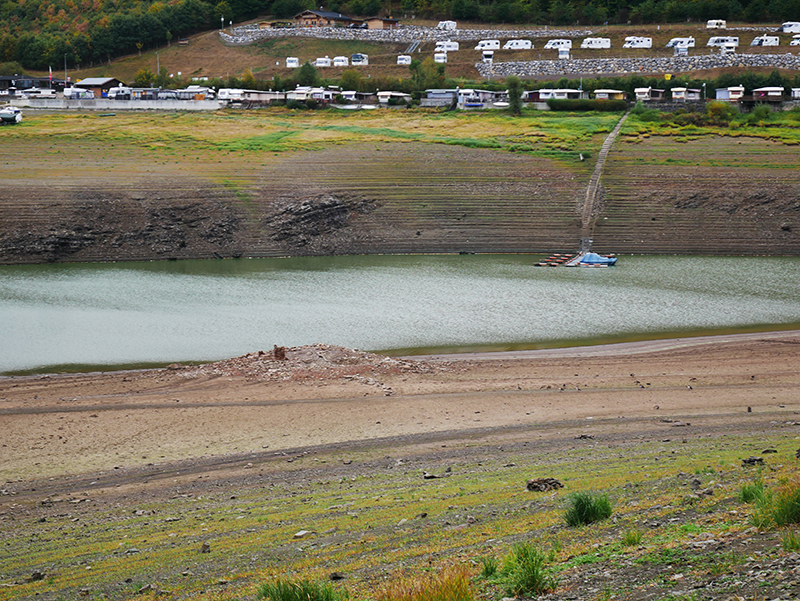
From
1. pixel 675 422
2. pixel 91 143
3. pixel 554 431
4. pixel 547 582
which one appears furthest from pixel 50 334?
pixel 91 143

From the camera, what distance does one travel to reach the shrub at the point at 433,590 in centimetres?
813

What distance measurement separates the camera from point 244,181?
2571 inches

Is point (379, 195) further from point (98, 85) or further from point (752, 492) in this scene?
point (98, 85)

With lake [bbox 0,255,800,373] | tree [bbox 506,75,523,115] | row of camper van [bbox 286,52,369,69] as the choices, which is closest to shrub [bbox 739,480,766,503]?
lake [bbox 0,255,800,373]

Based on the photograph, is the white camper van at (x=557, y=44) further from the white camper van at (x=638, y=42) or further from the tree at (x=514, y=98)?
the tree at (x=514, y=98)

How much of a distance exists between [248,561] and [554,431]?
10112 mm

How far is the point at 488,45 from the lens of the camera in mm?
125312

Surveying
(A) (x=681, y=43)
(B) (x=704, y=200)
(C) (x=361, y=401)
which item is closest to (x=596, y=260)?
(B) (x=704, y=200)

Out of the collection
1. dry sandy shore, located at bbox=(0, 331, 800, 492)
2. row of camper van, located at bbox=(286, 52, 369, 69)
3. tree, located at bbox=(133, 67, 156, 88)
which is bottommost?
dry sandy shore, located at bbox=(0, 331, 800, 492)

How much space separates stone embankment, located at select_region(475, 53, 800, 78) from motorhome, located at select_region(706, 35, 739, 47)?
12.9 feet

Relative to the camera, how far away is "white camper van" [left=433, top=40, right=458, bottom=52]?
12562cm

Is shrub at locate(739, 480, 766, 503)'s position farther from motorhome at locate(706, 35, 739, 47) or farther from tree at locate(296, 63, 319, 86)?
motorhome at locate(706, 35, 739, 47)

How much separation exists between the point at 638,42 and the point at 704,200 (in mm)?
64581

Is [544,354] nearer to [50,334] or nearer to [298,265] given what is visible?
[50,334]
